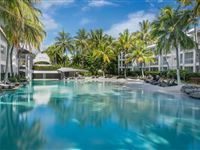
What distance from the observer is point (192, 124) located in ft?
31.3

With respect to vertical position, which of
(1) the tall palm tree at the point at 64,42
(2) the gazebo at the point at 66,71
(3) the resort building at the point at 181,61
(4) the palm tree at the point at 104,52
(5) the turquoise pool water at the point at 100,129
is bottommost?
(5) the turquoise pool water at the point at 100,129

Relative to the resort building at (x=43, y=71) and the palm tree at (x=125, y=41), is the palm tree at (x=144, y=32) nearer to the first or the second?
the palm tree at (x=125, y=41)

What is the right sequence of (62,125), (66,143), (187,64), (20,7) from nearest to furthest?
1. (66,143)
2. (62,125)
3. (20,7)
4. (187,64)

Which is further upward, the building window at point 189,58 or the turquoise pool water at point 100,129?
the building window at point 189,58

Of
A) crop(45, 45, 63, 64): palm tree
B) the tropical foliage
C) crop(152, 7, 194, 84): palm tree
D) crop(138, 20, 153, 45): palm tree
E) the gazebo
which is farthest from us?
crop(45, 45, 63, 64): palm tree

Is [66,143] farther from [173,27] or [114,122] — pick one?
[173,27]

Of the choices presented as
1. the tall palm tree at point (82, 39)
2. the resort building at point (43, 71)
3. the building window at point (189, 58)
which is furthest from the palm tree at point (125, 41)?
the resort building at point (43, 71)

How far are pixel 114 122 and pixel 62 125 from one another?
2.22 meters

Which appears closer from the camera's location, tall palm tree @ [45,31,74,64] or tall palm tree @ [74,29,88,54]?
tall palm tree @ [45,31,74,64]

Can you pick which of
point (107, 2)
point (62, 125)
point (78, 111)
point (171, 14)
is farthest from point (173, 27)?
point (62, 125)

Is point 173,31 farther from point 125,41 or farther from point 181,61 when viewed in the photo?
point 125,41

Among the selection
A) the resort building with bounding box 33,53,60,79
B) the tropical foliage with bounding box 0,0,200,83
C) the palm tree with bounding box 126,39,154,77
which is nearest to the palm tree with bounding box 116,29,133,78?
the tropical foliage with bounding box 0,0,200,83

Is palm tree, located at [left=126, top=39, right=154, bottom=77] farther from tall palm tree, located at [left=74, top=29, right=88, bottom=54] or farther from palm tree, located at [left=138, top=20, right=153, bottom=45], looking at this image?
tall palm tree, located at [left=74, top=29, right=88, bottom=54]

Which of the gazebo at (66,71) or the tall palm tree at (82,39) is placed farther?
the tall palm tree at (82,39)
